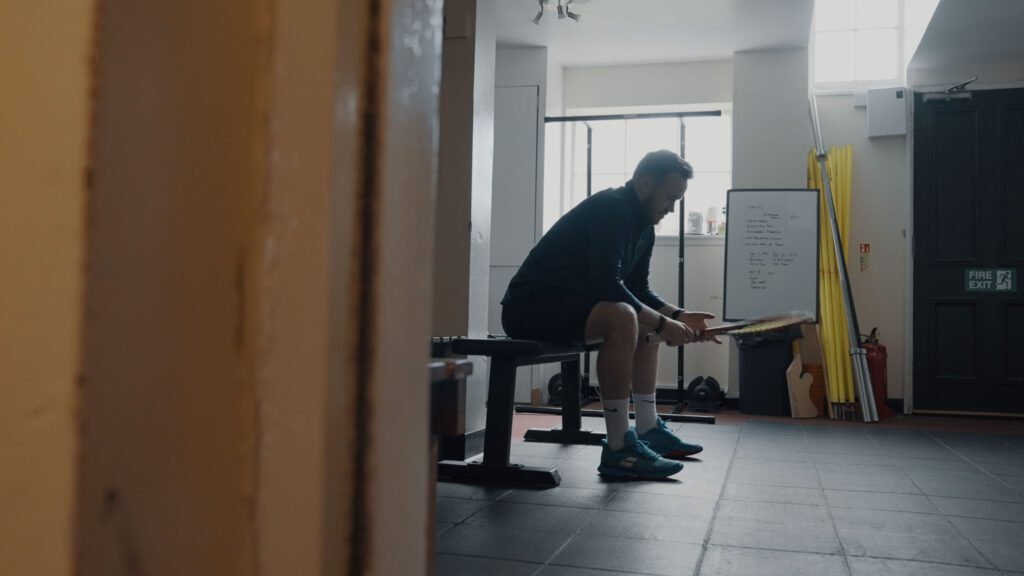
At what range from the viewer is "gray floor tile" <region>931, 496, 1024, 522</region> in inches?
95.4

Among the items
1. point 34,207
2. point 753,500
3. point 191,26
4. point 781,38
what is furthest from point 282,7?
point 781,38

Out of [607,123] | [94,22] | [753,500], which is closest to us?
[94,22]

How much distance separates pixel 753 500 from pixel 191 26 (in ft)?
8.03

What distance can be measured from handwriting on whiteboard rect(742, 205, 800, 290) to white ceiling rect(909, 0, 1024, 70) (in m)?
1.37

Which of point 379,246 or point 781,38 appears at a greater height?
point 781,38

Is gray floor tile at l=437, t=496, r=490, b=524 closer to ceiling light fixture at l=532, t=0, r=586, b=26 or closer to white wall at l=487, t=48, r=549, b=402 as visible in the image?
ceiling light fixture at l=532, t=0, r=586, b=26

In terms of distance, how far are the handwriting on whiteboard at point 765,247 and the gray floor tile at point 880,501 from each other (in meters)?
3.20

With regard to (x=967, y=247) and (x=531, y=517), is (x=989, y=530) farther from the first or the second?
(x=967, y=247)

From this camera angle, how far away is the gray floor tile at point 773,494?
8.56 ft

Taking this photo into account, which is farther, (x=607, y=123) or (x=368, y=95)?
(x=607, y=123)

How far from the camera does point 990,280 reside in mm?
5727

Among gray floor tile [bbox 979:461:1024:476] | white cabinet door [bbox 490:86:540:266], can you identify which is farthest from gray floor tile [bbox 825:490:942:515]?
white cabinet door [bbox 490:86:540:266]

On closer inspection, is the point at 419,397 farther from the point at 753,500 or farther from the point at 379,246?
the point at 753,500

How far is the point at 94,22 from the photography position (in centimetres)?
40
